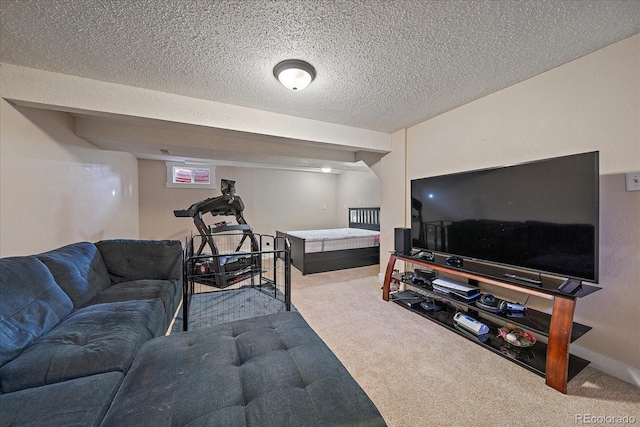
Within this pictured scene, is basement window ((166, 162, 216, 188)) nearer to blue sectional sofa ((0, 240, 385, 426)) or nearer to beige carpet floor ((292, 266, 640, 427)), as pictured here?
blue sectional sofa ((0, 240, 385, 426))

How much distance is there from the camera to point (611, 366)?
1.59m

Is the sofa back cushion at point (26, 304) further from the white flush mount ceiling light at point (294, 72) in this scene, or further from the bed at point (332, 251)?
the bed at point (332, 251)

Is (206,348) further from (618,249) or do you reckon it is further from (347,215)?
(347,215)

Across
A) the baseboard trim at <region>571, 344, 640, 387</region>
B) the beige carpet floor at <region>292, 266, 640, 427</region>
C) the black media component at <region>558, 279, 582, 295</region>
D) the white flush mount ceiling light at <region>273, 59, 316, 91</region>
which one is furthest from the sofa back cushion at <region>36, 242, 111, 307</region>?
the baseboard trim at <region>571, 344, 640, 387</region>

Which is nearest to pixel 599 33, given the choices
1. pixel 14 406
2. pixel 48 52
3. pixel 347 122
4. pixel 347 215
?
pixel 347 122

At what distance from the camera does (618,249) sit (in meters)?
1.58

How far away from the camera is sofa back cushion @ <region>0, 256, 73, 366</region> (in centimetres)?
118

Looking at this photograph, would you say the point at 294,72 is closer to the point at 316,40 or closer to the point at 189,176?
the point at 316,40

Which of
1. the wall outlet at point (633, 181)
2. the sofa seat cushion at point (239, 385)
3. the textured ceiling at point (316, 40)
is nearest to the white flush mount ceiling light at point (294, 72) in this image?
the textured ceiling at point (316, 40)

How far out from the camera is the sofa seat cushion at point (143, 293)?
1.87 m

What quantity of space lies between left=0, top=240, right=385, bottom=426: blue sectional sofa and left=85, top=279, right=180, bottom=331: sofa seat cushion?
0.11 feet

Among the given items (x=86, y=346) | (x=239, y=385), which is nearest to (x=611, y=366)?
(x=239, y=385)

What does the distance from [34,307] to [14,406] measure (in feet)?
2.59

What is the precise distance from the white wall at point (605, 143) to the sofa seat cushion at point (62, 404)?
2.88m
